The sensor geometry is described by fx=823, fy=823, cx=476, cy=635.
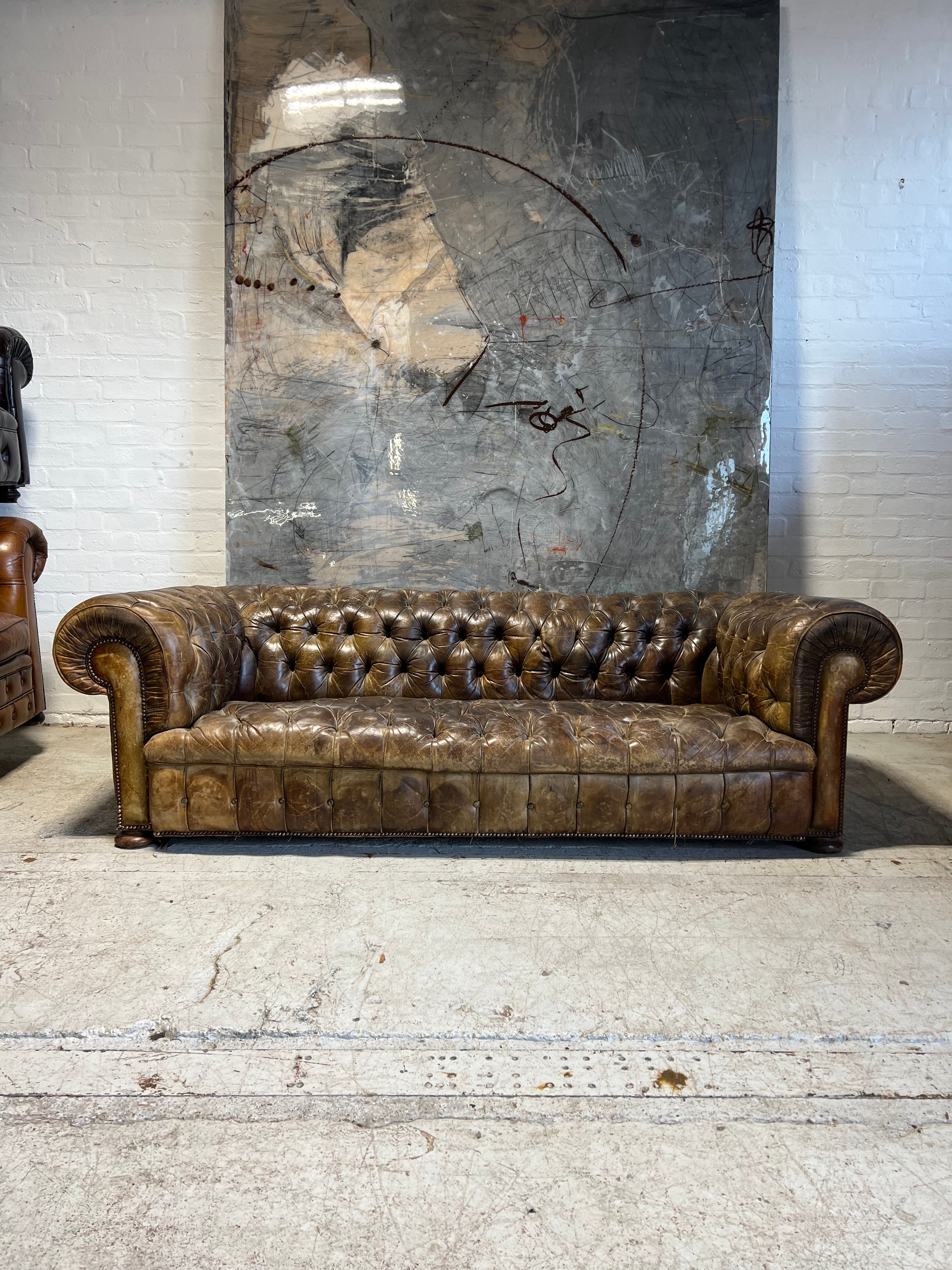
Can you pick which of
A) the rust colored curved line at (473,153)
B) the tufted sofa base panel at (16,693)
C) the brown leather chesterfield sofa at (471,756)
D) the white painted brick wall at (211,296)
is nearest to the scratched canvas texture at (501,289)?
the rust colored curved line at (473,153)

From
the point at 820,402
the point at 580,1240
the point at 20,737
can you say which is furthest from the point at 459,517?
the point at 580,1240

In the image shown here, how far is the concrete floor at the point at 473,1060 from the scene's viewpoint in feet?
3.69

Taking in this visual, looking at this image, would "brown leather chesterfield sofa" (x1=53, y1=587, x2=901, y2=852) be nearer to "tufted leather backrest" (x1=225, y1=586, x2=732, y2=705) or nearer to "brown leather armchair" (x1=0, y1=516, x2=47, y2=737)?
"tufted leather backrest" (x1=225, y1=586, x2=732, y2=705)

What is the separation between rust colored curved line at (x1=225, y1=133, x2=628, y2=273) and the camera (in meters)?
3.58

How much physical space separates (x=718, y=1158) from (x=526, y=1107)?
12.2 inches

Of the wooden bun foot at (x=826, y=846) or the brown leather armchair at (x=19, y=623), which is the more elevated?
the brown leather armchair at (x=19, y=623)

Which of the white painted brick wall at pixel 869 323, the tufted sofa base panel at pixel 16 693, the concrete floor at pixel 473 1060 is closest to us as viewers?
the concrete floor at pixel 473 1060

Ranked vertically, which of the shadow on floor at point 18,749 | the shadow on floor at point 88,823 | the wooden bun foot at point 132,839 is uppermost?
the wooden bun foot at point 132,839

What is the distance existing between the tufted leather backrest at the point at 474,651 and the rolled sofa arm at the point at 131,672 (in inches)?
20.7

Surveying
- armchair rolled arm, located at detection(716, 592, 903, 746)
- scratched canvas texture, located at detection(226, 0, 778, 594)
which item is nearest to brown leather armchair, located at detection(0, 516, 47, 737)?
scratched canvas texture, located at detection(226, 0, 778, 594)

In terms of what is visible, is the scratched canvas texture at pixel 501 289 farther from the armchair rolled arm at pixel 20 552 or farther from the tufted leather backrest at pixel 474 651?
the armchair rolled arm at pixel 20 552

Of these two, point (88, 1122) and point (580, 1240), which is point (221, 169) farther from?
point (580, 1240)

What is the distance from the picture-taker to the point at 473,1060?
149 cm

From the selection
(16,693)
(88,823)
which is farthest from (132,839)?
(16,693)
